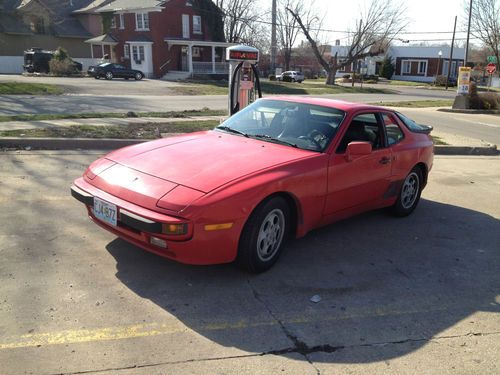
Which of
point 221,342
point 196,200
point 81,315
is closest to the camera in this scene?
point 221,342

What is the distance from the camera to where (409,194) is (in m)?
6.03

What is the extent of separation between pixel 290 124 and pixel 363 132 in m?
0.84

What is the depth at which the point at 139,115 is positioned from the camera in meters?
13.9

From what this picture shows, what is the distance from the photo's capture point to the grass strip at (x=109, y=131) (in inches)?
364

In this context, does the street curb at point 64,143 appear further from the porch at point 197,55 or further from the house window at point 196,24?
the house window at point 196,24

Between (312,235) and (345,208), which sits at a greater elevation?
(345,208)

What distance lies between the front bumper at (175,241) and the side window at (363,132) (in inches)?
65.5

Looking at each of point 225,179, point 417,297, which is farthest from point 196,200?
point 417,297

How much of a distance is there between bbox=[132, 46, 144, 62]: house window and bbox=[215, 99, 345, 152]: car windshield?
42.0 m

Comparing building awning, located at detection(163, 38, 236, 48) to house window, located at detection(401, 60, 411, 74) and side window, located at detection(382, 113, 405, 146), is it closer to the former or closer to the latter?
house window, located at detection(401, 60, 411, 74)

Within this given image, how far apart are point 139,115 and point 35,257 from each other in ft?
33.6

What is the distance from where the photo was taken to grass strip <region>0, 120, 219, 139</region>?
926 centimetres

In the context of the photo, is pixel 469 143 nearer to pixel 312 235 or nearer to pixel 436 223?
pixel 436 223

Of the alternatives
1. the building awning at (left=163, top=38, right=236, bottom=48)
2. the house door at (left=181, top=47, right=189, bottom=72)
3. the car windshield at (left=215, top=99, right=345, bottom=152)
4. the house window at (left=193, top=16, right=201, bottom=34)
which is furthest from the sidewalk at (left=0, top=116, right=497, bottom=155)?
the house window at (left=193, top=16, right=201, bottom=34)
